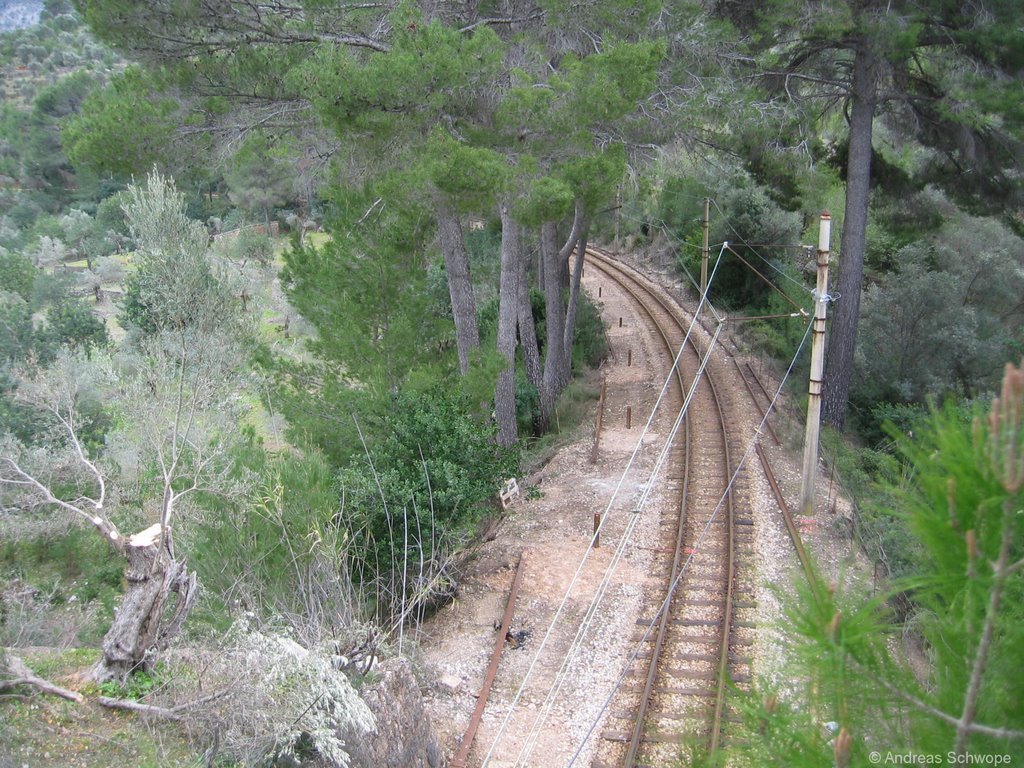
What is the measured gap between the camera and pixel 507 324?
14938 millimetres

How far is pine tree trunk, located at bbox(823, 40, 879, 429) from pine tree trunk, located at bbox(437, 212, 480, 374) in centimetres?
750

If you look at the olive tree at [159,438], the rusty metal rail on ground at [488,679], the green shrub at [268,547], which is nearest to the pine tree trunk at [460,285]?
the olive tree at [159,438]

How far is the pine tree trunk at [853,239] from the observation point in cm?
1458

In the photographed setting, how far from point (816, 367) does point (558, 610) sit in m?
5.71

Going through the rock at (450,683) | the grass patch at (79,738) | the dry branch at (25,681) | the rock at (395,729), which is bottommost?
the rock at (450,683)

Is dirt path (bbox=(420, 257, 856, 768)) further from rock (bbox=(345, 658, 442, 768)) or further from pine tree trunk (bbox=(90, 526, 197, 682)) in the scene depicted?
pine tree trunk (bbox=(90, 526, 197, 682))

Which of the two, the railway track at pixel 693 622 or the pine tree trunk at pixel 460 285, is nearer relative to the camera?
the railway track at pixel 693 622

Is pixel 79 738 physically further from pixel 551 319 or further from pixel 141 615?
pixel 551 319

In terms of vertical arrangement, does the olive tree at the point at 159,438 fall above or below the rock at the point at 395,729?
above

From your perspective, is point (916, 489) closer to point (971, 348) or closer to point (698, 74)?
point (698, 74)

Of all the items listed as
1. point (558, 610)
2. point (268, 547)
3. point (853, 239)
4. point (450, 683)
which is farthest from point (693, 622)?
point (853, 239)

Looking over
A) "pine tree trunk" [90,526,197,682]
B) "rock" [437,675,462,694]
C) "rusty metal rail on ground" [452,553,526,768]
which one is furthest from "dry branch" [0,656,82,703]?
"rock" [437,675,462,694]

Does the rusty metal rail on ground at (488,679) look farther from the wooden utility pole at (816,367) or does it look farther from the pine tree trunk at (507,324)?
the wooden utility pole at (816,367)

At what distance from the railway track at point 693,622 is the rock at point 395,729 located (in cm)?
183
